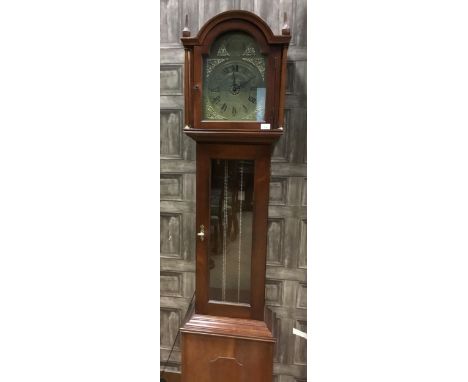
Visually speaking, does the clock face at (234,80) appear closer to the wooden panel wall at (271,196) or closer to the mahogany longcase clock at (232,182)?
the mahogany longcase clock at (232,182)

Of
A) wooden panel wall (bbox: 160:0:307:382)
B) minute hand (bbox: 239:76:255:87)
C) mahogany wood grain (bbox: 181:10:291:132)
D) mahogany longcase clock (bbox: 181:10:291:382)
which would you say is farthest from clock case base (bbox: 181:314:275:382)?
minute hand (bbox: 239:76:255:87)

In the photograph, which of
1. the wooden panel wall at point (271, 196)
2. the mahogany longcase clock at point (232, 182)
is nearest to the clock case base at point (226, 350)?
→ the mahogany longcase clock at point (232, 182)

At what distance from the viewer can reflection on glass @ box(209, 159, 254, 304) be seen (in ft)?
4.03

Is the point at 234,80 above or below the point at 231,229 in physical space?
above

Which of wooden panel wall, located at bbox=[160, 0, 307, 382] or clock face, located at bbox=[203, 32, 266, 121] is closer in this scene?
clock face, located at bbox=[203, 32, 266, 121]

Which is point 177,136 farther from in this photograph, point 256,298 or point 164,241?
point 256,298

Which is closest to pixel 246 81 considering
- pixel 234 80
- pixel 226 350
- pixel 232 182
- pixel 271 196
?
pixel 234 80

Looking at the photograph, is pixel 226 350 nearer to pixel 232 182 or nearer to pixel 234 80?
pixel 232 182

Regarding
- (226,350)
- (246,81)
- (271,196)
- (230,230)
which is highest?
(246,81)

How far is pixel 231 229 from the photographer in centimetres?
128

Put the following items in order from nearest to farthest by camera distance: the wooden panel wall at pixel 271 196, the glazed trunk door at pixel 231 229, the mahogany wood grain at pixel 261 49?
the mahogany wood grain at pixel 261 49, the glazed trunk door at pixel 231 229, the wooden panel wall at pixel 271 196

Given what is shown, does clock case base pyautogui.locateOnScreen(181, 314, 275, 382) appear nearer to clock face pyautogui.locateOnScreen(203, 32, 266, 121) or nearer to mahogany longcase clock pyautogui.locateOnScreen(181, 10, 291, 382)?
mahogany longcase clock pyautogui.locateOnScreen(181, 10, 291, 382)

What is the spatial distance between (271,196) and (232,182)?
0.28m

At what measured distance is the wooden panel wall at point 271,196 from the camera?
1.35 metres
